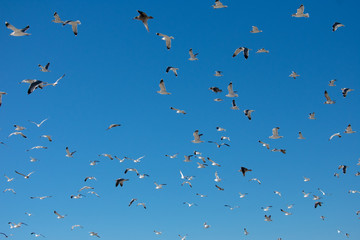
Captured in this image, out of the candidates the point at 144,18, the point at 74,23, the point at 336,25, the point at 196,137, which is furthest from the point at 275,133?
the point at 74,23

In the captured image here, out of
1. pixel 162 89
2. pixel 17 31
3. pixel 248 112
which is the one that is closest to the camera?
pixel 17 31

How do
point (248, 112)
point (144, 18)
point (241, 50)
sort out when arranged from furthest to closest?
1. point (248, 112)
2. point (241, 50)
3. point (144, 18)

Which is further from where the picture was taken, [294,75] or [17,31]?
[294,75]

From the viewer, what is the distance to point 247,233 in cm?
4600

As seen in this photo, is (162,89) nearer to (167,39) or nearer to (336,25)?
(167,39)

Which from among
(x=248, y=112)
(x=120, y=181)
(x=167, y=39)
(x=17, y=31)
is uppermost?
(x=167, y=39)

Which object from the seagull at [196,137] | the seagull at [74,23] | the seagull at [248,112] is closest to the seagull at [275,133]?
the seagull at [248,112]

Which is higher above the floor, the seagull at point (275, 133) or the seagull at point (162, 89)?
the seagull at point (162, 89)

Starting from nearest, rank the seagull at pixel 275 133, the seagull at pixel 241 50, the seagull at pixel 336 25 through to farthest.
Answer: the seagull at pixel 241 50 < the seagull at pixel 336 25 < the seagull at pixel 275 133

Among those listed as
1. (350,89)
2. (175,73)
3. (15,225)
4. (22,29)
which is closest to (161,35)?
(175,73)

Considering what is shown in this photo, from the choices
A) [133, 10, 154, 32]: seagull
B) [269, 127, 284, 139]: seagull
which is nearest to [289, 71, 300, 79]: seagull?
[269, 127, 284, 139]: seagull

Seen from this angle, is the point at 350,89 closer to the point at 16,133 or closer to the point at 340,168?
the point at 340,168

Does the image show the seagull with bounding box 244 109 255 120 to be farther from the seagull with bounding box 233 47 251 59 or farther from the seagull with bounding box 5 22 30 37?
the seagull with bounding box 5 22 30 37

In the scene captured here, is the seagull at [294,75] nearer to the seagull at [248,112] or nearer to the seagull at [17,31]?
the seagull at [248,112]
